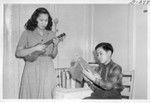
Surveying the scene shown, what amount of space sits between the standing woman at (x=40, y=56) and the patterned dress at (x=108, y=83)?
247 mm

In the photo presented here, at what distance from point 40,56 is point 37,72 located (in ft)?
0.30

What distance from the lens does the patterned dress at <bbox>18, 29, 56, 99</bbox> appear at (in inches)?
47.6

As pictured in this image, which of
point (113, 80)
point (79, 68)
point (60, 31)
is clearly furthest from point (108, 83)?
point (60, 31)

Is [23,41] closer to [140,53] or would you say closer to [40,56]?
[40,56]

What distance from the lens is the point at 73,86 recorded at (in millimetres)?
1232

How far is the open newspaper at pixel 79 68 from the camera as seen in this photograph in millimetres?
1224

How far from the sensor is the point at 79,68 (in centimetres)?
123

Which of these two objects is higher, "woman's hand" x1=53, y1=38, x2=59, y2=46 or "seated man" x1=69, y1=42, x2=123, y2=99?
"woman's hand" x1=53, y1=38, x2=59, y2=46

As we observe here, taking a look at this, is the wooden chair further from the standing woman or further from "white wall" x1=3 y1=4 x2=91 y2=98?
the standing woman

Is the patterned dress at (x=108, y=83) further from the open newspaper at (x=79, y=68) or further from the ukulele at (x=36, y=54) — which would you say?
the ukulele at (x=36, y=54)

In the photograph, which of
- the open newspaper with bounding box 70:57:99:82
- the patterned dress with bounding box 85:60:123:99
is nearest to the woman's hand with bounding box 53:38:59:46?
the open newspaper with bounding box 70:57:99:82

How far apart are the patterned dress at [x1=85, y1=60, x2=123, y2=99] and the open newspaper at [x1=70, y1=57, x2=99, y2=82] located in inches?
2.0

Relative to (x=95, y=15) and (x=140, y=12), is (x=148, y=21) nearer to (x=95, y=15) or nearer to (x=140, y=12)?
(x=140, y=12)

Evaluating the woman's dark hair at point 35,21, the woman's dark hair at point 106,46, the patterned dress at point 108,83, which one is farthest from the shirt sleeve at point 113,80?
the woman's dark hair at point 35,21
